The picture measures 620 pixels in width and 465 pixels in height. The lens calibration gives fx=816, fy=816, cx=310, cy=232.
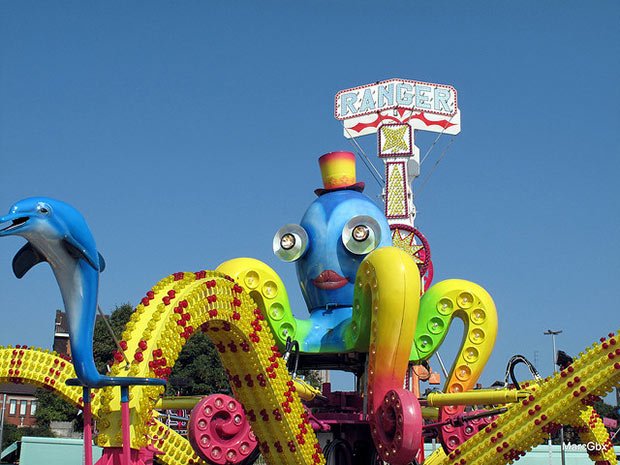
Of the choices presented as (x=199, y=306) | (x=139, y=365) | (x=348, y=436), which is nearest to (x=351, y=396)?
(x=348, y=436)

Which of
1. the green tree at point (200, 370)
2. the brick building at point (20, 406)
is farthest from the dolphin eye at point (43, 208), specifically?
the brick building at point (20, 406)

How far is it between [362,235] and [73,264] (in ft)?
26.5

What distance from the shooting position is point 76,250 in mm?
8070

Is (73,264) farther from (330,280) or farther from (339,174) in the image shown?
(339,174)

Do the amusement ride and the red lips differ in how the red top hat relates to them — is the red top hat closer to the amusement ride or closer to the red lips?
the amusement ride

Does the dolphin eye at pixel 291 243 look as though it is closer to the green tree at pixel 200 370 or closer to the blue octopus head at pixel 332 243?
the blue octopus head at pixel 332 243

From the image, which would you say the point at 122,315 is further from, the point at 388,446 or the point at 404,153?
the point at 388,446

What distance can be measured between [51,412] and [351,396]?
27.4m

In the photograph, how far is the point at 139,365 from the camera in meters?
9.05

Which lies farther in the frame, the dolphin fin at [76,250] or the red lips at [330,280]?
the red lips at [330,280]

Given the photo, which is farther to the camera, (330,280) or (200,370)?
(200,370)

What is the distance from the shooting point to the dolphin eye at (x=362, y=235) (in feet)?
50.7

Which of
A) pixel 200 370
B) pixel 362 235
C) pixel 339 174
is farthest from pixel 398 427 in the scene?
pixel 200 370

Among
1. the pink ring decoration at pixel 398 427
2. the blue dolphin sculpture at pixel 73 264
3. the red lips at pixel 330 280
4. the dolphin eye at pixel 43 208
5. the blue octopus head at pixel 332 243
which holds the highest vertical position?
the blue octopus head at pixel 332 243
